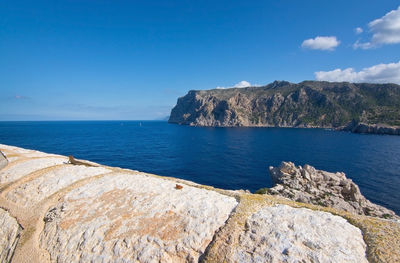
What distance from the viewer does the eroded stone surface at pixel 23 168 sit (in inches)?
882

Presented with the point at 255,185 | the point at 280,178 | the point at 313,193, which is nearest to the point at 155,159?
the point at 255,185

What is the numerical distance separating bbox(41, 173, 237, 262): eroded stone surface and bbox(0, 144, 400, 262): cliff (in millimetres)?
66

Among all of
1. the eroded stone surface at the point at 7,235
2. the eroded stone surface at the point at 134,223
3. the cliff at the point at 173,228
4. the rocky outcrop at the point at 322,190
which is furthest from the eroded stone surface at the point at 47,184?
the rocky outcrop at the point at 322,190

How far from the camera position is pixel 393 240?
11.4m

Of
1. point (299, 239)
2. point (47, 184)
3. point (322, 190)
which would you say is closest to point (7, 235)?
point (47, 184)

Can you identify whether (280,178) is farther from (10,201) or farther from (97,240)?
(10,201)

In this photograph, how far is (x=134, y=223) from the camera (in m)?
14.2

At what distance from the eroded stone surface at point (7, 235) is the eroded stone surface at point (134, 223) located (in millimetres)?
2598

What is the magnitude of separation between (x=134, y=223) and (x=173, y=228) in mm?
3116

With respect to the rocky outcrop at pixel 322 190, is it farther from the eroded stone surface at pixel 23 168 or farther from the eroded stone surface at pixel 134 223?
the eroded stone surface at pixel 23 168

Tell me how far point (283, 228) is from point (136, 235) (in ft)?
33.7

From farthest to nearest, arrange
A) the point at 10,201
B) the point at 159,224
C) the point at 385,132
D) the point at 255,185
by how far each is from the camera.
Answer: the point at 385,132
the point at 255,185
the point at 10,201
the point at 159,224

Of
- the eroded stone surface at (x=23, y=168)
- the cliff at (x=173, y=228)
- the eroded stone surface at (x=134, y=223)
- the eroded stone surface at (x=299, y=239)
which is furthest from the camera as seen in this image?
the eroded stone surface at (x=23, y=168)

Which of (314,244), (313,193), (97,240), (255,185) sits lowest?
(255,185)
